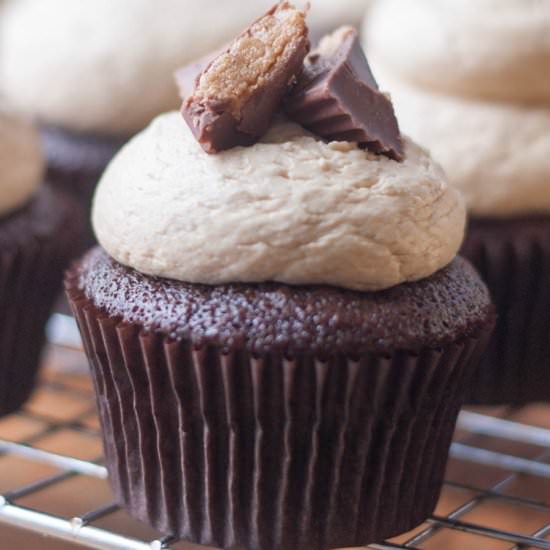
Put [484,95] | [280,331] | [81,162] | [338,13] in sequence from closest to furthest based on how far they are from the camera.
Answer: [280,331] < [484,95] < [81,162] < [338,13]

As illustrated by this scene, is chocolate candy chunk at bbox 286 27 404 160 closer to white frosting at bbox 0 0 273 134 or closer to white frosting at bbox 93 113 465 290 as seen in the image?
white frosting at bbox 93 113 465 290

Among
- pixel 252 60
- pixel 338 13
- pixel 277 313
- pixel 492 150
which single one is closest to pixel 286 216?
pixel 277 313

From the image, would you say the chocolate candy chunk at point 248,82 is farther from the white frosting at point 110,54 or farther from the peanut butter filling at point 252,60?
the white frosting at point 110,54

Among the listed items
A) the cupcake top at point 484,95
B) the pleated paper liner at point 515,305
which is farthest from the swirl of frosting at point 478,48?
the pleated paper liner at point 515,305

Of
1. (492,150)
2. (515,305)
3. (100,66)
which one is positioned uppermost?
(100,66)

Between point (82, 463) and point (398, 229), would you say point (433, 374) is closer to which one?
point (398, 229)

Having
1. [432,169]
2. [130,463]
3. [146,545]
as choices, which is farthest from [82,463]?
[432,169]

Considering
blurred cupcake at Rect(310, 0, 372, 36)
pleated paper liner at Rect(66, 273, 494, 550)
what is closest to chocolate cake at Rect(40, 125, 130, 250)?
blurred cupcake at Rect(310, 0, 372, 36)

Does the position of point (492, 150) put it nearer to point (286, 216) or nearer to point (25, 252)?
point (286, 216)
